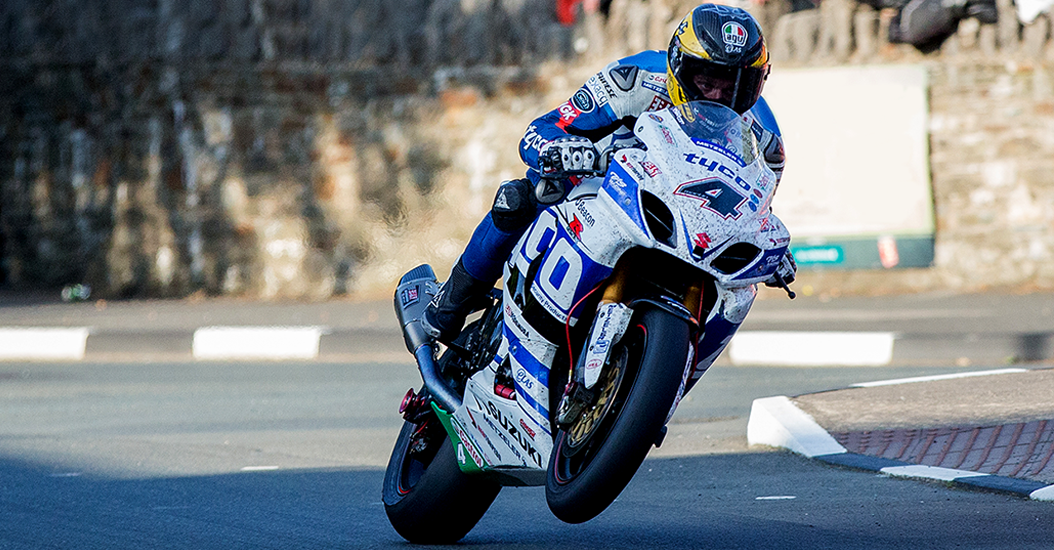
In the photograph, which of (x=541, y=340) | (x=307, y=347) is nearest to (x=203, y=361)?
(x=307, y=347)

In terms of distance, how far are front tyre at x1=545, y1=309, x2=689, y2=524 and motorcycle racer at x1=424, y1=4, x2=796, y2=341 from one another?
54cm

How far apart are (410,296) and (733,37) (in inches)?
61.9

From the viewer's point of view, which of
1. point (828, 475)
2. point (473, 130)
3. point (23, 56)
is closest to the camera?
point (828, 475)

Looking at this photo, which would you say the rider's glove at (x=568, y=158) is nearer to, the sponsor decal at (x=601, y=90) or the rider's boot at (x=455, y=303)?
the sponsor decal at (x=601, y=90)

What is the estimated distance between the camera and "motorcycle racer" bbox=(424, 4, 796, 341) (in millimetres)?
4031

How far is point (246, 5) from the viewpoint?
1522 cm

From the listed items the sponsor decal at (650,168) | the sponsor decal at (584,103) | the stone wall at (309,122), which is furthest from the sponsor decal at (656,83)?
the stone wall at (309,122)

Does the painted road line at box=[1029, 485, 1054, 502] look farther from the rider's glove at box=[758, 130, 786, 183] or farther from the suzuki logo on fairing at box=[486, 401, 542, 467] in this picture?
the suzuki logo on fairing at box=[486, 401, 542, 467]

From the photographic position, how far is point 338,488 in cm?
588

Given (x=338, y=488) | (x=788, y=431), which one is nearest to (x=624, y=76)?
(x=338, y=488)

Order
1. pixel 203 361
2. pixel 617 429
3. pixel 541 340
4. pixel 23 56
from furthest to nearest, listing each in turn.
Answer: pixel 23 56
pixel 203 361
pixel 541 340
pixel 617 429

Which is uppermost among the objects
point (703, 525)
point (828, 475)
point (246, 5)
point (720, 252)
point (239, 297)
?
point (720, 252)

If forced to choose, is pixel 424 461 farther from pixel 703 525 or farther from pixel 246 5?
pixel 246 5

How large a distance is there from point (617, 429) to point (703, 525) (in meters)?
1.26
